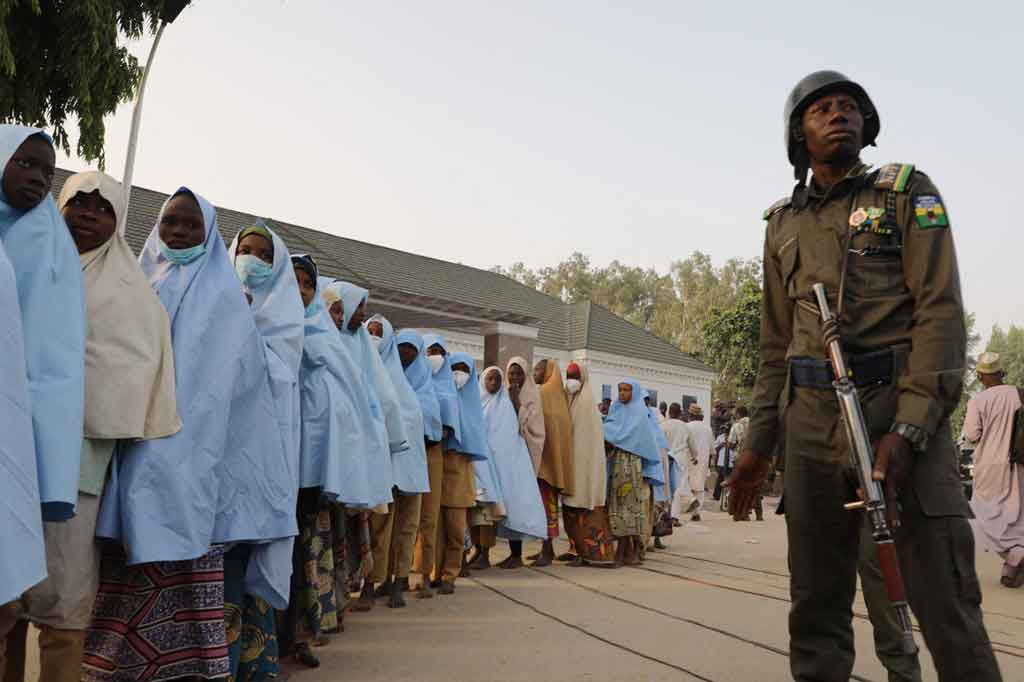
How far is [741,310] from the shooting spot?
35.2 m

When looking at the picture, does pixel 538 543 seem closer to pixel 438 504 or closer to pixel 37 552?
pixel 438 504

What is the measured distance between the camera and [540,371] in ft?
31.3

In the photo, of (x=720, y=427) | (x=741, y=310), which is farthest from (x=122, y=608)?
(x=741, y=310)

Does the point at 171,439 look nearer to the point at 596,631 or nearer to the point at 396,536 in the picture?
the point at 596,631

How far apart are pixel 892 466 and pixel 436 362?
5.15 m

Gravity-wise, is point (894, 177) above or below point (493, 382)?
above

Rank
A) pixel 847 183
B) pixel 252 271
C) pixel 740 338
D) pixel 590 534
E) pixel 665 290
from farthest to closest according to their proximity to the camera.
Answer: pixel 665 290, pixel 740 338, pixel 590 534, pixel 252 271, pixel 847 183

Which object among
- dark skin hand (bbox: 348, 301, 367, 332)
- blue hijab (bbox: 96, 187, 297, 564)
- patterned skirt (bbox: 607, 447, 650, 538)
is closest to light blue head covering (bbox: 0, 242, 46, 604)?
blue hijab (bbox: 96, 187, 297, 564)

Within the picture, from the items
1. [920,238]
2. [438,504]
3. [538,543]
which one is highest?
[920,238]

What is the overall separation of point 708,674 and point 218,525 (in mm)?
2453

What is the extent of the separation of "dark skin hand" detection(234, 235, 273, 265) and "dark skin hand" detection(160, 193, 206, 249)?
2.10 ft

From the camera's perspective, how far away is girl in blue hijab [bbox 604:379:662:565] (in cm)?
898

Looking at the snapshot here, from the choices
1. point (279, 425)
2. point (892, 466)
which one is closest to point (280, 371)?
point (279, 425)

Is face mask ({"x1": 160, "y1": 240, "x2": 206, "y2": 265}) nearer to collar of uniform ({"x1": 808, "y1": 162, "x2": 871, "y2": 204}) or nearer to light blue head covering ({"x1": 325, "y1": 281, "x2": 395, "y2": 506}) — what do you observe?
light blue head covering ({"x1": 325, "y1": 281, "x2": 395, "y2": 506})
